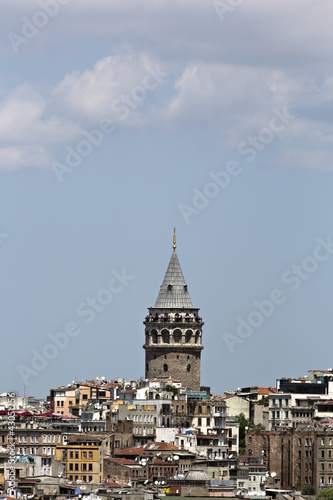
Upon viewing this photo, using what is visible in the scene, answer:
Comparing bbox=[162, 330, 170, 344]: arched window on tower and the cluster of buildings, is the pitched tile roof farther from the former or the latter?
bbox=[162, 330, 170, 344]: arched window on tower

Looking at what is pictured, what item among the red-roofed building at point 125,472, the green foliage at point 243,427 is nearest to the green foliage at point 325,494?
the green foliage at point 243,427

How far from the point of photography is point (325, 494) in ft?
508

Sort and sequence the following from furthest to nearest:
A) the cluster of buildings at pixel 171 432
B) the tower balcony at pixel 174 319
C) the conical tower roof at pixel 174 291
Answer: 1. the conical tower roof at pixel 174 291
2. the tower balcony at pixel 174 319
3. the cluster of buildings at pixel 171 432

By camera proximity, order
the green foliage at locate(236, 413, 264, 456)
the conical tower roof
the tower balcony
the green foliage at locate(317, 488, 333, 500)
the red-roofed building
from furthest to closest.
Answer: the conical tower roof
the tower balcony
the green foliage at locate(236, 413, 264, 456)
the green foliage at locate(317, 488, 333, 500)
the red-roofed building

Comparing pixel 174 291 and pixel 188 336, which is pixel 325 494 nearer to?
pixel 188 336

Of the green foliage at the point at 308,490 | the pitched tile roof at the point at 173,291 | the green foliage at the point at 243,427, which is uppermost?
the pitched tile roof at the point at 173,291

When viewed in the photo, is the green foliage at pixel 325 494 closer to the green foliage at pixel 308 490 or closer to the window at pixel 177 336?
the green foliage at pixel 308 490

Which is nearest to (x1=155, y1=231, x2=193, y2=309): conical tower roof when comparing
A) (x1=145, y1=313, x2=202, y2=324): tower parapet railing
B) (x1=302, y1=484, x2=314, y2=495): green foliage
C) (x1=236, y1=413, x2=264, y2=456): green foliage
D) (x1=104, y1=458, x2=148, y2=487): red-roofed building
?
(x1=145, y1=313, x2=202, y2=324): tower parapet railing

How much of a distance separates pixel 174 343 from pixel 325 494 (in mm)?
27941

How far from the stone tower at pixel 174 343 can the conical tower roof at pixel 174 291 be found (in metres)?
0.19

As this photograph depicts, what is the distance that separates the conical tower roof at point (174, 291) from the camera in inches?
7077

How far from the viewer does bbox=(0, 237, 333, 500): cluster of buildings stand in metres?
147

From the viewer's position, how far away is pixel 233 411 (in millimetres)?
Result: 180500

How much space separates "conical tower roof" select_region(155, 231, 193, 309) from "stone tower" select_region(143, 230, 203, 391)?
0.63 ft
